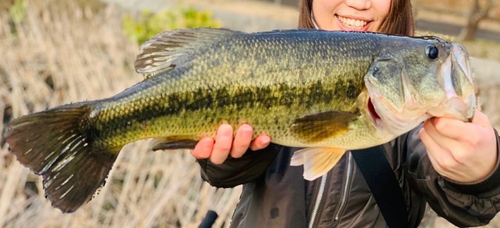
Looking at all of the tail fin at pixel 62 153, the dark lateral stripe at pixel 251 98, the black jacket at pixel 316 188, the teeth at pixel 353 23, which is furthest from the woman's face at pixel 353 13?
the tail fin at pixel 62 153

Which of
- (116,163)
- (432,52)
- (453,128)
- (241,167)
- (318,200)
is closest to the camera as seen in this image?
(453,128)

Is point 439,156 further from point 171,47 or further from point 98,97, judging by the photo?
point 98,97

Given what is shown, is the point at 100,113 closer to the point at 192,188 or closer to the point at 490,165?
the point at 490,165

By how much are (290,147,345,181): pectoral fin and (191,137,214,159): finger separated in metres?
0.35

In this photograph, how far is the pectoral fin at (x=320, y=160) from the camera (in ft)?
6.60

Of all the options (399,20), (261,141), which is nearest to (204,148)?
(261,141)

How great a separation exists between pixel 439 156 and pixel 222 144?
740 millimetres

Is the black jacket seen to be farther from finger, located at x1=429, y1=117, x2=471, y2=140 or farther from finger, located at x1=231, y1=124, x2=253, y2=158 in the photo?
finger, located at x1=429, y1=117, x2=471, y2=140

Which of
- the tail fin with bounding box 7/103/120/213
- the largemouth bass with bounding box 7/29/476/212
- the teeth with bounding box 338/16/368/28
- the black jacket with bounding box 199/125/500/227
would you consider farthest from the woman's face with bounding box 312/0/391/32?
the tail fin with bounding box 7/103/120/213

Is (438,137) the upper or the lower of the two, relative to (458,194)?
upper

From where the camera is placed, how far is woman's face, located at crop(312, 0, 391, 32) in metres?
2.71

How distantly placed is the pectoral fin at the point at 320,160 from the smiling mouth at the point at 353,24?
93 cm

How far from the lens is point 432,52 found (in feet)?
6.15

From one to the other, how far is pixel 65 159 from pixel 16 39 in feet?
20.6
